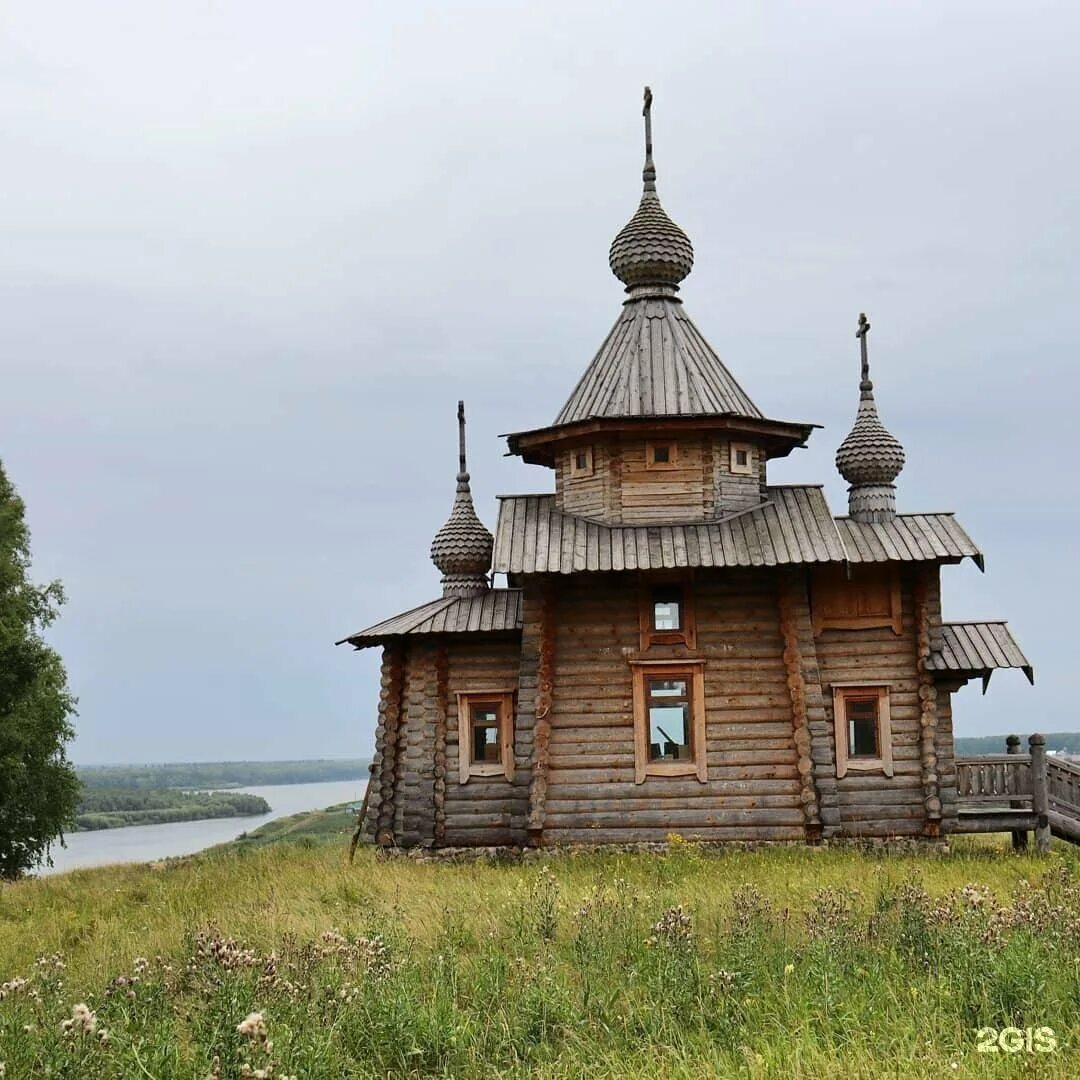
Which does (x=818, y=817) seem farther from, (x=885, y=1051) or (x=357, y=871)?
(x=885, y=1051)

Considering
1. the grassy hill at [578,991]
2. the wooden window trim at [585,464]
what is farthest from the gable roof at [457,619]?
the grassy hill at [578,991]

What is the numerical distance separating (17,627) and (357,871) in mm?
12879

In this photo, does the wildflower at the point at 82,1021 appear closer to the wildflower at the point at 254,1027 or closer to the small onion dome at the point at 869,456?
the wildflower at the point at 254,1027

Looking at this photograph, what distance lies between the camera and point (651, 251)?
810 inches

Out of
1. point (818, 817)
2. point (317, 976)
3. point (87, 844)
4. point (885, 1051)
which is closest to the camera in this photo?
point (885, 1051)

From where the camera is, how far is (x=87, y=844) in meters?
71.2

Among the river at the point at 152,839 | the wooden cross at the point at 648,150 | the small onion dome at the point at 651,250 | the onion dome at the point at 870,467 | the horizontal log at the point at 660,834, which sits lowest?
the river at the point at 152,839

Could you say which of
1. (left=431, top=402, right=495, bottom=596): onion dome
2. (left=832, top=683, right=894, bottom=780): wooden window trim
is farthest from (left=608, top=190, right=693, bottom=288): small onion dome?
(left=832, top=683, right=894, bottom=780): wooden window trim

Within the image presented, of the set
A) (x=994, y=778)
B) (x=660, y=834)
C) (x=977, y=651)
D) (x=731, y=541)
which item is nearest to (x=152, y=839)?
(x=660, y=834)

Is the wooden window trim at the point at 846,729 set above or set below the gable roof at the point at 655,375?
below

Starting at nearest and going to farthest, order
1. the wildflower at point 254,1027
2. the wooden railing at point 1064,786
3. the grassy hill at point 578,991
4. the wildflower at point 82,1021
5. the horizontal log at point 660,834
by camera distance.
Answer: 1. the wildflower at point 254,1027
2. the wildflower at point 82,1021
3. the grassy hill at point 578,991
4. the horizontal log at point 660,834
5. the wooden railing at point 1064,786

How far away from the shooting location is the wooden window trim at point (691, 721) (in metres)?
17.6

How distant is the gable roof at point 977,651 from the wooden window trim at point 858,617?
79cm

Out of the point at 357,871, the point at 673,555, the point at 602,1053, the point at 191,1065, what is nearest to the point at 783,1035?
the point at 602,1053
